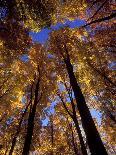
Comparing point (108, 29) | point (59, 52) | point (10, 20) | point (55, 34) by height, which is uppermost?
point (55, 34)

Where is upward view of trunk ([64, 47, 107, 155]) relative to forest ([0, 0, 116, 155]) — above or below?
below

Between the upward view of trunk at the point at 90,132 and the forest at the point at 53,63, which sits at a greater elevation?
the forest at the point at 53,63

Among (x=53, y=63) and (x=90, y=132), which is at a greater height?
(x=53, y=63)

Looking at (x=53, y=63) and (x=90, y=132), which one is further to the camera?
(x=53, y=63)

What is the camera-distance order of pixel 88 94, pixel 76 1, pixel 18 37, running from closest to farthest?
1. pixel 18 37
2. pixel 76 1
3. pixel 88 94

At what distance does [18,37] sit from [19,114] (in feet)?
37.6

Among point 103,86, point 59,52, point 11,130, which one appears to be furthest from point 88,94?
point 11,130

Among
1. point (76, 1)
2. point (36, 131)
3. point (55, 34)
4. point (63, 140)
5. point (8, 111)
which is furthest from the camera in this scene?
point (63, 140)

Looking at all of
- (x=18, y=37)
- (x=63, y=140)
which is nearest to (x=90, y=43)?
(x=18, y=37)

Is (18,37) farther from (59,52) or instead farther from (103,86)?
(103,86)

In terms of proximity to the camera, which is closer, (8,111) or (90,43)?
(90,43)

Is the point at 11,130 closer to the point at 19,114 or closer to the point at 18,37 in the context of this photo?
the point at 19,114

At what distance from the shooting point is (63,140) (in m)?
28.5

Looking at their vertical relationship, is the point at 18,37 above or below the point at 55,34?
below
